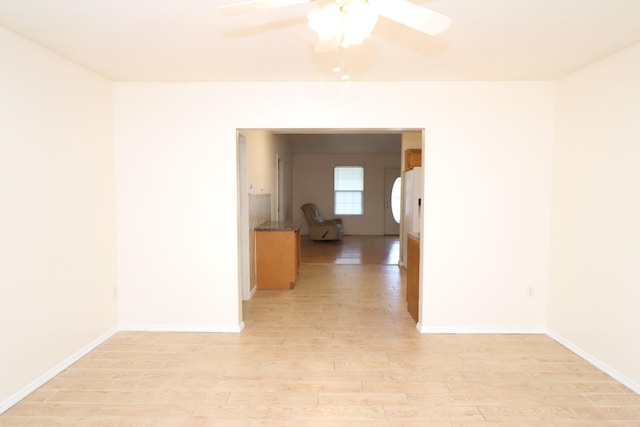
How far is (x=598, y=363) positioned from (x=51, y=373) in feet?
12.9

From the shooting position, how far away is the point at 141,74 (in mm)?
3012

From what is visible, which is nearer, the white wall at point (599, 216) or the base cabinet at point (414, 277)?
the white wall at point (599, 216)

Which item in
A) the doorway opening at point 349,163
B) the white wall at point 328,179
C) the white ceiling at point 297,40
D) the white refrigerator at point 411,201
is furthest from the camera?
the white wall at point 328,179

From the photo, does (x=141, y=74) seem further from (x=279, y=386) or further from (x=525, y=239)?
(x=525, y=239)

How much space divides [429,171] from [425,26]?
1945 mm

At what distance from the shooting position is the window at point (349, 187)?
34.3 ft

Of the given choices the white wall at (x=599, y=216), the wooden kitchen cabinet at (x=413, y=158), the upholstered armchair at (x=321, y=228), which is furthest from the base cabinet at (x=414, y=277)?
the upholstered armchair at (x=321, y=228)

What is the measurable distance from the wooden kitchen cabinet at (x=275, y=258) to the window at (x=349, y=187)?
5765 mm

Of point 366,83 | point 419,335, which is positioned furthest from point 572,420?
point 366,83

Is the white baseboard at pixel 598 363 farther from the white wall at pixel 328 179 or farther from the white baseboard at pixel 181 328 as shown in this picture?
the white wall at pixel 328 179

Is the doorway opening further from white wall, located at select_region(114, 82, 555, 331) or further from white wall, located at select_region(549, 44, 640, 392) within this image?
white wall, located at select_region(549, 44, 640, 392)

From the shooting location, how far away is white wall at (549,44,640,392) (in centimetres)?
243

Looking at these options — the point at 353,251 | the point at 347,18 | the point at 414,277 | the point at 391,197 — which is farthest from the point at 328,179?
the point at 347,18

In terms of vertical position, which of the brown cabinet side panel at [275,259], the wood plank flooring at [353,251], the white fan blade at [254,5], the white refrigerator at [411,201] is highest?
the white fan blade at [254,5]
